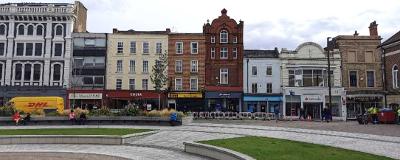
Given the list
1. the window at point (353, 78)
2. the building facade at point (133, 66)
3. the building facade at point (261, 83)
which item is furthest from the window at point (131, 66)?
the window at point (353, 78)

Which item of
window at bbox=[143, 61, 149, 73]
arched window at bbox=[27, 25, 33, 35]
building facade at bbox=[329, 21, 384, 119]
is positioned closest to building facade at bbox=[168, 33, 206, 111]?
window at bbox=[143, 61, 149, 73]

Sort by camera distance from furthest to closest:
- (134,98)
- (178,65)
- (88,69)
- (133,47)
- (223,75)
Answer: (133,47) < (178,65) < (223,75) < (134,98) < (88,69)

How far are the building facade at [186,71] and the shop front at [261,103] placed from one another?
5648 mm

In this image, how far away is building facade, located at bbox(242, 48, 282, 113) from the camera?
52469 mm

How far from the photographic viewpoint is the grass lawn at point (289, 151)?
47.9 ft

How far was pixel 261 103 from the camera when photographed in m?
52.8

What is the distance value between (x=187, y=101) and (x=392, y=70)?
23.8 metres

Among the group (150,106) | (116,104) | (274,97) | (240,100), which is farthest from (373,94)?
(116,104)

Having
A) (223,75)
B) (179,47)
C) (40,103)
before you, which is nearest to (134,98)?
(179,47)

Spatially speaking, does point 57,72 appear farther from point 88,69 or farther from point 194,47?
point 194,47

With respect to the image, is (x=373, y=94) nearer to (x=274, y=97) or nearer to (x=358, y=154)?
(x=274, y=97)

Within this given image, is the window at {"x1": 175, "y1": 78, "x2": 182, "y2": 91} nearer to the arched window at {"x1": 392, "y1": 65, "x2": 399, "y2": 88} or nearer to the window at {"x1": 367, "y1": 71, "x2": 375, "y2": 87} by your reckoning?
the window at {"x1": 367, "y1": 71, "x2": 375, "y2": 87}

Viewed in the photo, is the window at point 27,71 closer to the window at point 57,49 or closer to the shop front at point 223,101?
the window at point 57,49

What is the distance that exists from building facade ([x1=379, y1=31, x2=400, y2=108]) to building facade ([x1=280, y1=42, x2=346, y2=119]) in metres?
8.52
